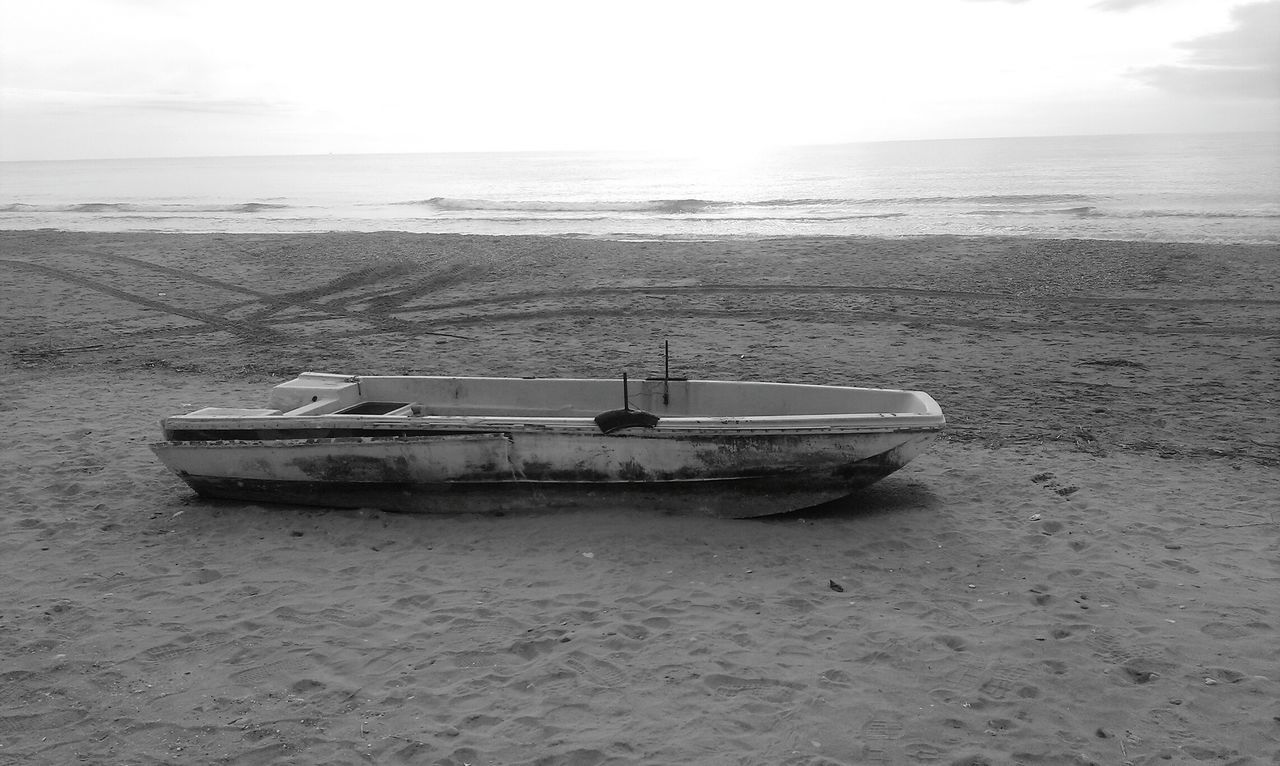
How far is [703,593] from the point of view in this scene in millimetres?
4555

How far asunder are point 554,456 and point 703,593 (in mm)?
1263

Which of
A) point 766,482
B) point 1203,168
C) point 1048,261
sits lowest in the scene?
point 766,482

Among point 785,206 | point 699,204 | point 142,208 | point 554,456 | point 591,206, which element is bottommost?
point 554,456

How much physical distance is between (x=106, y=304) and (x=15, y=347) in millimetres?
2363

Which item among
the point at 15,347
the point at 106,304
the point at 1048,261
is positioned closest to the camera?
the point at 15,347

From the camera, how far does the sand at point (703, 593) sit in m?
3.46

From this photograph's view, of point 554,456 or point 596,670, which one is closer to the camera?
point 596,670

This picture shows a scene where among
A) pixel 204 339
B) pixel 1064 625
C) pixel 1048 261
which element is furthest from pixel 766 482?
pixel 1048 261

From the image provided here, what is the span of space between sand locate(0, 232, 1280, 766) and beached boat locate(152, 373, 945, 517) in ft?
0.48

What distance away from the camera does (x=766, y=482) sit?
17.5 ft

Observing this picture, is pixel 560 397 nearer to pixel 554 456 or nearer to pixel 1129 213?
pixel 554 456

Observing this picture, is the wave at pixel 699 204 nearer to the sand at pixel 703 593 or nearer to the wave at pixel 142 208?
the wave at pixel 142 208

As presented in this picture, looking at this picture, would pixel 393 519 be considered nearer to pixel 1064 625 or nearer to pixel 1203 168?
pixel 1064 625

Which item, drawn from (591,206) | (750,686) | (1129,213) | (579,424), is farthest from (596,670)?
(591,206)
